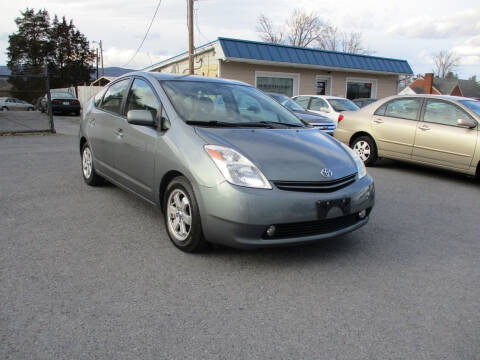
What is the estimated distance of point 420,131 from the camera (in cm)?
711

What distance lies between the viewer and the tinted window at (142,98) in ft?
13.2

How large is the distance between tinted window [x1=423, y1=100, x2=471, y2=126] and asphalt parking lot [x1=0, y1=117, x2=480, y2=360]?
2744 millimetres

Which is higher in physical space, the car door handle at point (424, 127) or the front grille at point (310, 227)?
the car door handle at point (424, 127)

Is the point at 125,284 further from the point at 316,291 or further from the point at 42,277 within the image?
the point at 316,291

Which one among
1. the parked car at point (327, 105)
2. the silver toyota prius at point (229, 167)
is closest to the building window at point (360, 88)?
the parked car at point (327, 105)

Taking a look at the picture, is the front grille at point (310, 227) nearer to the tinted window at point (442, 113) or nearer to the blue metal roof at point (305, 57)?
the tinted window at point (442, 113)

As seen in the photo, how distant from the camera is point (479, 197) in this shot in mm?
5898

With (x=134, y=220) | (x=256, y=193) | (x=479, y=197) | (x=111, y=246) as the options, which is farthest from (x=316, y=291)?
(x=479, y=197)

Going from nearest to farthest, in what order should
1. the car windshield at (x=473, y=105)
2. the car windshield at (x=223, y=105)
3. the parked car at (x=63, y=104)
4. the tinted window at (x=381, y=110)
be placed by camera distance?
the car windshield at (x=223, y=105), the car windshield at (x=473, y=105), the tinted window at (x=381, y=110), the parked car at (x=63, y=104)

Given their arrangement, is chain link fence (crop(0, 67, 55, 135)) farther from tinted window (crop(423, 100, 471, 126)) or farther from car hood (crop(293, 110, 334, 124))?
tinted window (crop(423, 100, 471, 126))

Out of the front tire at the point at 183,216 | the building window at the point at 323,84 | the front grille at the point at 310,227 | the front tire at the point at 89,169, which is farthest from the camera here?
the building window at the point at 323,84

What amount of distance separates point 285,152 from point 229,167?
22.0 inches

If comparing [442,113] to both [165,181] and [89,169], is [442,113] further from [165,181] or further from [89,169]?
[89,169]

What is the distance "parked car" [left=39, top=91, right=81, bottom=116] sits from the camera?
22781 mm
